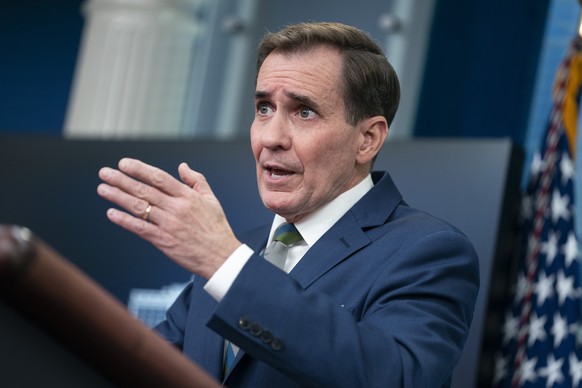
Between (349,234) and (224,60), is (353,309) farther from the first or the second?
(224,60)

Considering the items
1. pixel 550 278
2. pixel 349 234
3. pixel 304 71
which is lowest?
pixel 550 278

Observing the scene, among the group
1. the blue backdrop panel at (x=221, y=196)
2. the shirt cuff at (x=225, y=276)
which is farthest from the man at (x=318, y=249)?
the blue backdrop panel at (x=221, y=196)

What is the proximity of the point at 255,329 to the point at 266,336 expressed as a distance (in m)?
0.02

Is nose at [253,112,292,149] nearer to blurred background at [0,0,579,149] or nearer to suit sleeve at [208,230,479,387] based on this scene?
suit sleeve at [208,230,479,387]

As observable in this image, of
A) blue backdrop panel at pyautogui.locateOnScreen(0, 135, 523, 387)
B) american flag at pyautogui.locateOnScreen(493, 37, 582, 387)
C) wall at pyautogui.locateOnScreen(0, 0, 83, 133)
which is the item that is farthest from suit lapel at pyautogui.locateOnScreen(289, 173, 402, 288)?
wall at pyautogui.locateOnScreen(0, 0, 83, 133)

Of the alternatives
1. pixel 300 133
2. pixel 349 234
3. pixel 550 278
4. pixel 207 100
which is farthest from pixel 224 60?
pixel 349 234

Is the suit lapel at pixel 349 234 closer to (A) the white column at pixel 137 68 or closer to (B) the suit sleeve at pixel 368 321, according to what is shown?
(B) the suit sleeve at pixel 368 321

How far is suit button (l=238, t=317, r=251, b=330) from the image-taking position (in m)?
1.51

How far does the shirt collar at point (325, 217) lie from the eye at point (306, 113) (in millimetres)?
162

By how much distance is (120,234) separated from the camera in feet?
14.4

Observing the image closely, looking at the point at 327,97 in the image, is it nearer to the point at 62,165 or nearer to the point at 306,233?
the point at 306,233

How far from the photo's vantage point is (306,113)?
2076 millimetres

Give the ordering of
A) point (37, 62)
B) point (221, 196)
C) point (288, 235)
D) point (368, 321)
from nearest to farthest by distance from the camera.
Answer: point (368, 321) < point (288, 235) < point (221, 196) < point (37, 62)

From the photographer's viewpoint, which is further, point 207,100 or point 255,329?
point 207,100
